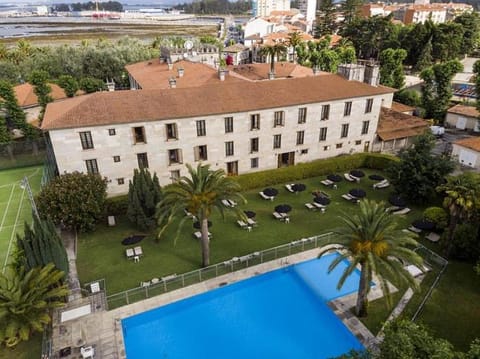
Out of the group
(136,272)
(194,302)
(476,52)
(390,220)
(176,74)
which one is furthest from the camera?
(476,52)

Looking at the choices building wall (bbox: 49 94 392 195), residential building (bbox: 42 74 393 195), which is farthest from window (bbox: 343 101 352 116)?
building wall (bbox: 49 94 392 195)

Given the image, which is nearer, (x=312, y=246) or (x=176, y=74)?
(x=312, y=246)

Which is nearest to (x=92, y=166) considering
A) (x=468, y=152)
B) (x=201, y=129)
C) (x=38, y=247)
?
(x=201, y=129)

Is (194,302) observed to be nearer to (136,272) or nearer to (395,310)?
(136,272)

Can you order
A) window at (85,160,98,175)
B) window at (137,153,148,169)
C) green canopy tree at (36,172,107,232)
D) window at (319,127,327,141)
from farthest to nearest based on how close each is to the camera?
window at (319,127,327,141) → window at (137,153,148,169) → window at (85,160,98,175) → green canopy tree at (36,172,107,232)

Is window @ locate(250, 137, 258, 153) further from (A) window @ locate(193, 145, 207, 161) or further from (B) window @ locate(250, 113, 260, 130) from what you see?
(A) window @ locate(193, 145, 207, 161)

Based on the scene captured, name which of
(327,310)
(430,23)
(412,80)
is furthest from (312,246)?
(430,23)
